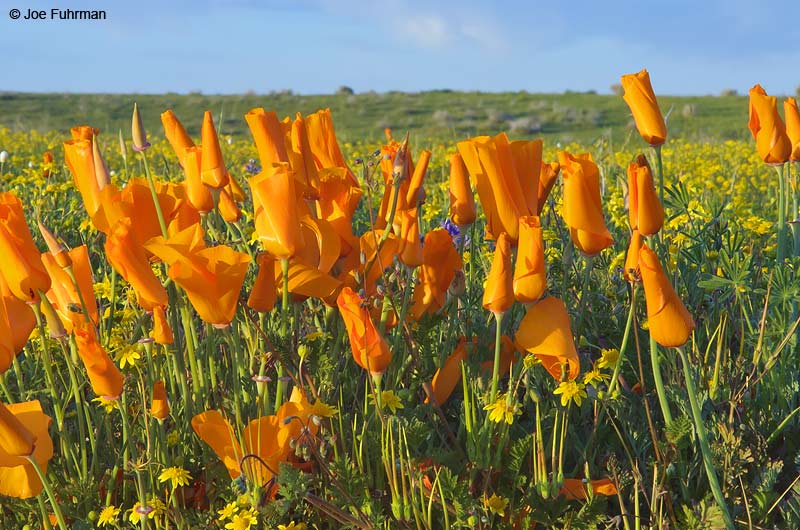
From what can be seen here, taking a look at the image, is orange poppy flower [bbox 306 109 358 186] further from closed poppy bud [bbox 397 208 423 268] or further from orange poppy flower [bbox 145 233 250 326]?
orange poppy flower [bbox 145 233 250 326]

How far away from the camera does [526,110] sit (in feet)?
91.9

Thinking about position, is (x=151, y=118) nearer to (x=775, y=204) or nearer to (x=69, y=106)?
(x=69, y=106)

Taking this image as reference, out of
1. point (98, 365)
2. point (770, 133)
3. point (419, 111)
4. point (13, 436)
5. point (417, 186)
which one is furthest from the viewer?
point (419, 111)

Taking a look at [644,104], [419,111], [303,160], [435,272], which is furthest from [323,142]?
[419,111]

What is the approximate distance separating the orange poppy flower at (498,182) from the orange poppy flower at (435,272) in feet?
0.40

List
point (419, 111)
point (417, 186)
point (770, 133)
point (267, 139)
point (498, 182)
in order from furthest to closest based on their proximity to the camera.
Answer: point (419, 111) → point (770, 133) → point (417, 186) → point (267, 139) → point (498, 182)

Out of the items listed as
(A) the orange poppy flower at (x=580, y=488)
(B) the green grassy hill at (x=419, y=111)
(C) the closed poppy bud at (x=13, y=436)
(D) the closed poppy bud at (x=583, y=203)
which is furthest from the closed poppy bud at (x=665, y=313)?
(B) the green grassy hill at (x=419, y=111)

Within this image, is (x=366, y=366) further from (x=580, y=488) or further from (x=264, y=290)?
(x=580, y=488)

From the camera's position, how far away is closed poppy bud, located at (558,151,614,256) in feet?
4.44

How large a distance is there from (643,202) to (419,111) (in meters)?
26.7

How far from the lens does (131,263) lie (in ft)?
4.10

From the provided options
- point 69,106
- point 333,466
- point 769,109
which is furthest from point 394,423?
point 69,106

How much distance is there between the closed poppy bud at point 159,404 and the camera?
1395 millimetres

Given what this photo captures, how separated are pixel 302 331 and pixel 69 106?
26.6 metres
